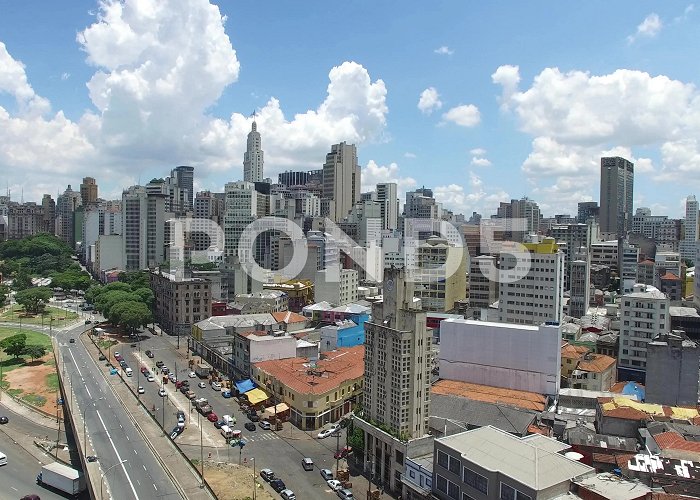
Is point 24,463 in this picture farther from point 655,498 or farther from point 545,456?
point 655,498

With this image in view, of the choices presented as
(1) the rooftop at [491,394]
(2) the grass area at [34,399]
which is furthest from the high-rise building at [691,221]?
(2) the grass area at [34,399]

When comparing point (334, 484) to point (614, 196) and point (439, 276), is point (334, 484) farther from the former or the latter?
point (614, 196)

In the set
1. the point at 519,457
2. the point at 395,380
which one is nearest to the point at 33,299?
the point at 395,380

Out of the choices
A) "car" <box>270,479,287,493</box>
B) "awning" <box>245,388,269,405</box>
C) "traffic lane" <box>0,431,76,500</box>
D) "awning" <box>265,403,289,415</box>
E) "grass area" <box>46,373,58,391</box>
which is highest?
"awning" <box>245,388,269,405</box>

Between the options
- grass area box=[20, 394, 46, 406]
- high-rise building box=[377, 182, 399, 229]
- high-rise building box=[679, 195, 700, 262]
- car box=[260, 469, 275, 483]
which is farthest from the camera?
high-rise building box=[377, 182, 399, 229]

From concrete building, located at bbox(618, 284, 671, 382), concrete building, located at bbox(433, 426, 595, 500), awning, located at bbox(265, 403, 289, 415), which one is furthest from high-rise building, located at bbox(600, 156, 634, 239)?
concrete building, located at bbox(433, 426, 595, 500)

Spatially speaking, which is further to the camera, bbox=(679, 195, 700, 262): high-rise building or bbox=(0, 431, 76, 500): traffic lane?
bbox=(679, 195, 700, 262): high-rise building

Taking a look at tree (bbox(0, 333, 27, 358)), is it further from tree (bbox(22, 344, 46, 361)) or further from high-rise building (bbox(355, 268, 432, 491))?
high-rise building (bbox(355, 268, 432, 491))
